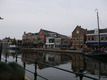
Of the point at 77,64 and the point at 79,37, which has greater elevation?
the point at 79,37

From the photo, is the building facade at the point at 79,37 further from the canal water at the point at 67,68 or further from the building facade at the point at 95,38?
the canal water at the point at 67,68

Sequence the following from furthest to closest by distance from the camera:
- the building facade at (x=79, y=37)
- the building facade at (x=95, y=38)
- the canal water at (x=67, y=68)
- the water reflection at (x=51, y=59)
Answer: the building facade at (x=79, y=37), the building facade at (x=95, y=38), the water reflection at (x=51, y=59), the canal water at (x=67, y=68)

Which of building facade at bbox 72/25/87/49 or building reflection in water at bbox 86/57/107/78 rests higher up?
building facade at bbox 72/25/87/49

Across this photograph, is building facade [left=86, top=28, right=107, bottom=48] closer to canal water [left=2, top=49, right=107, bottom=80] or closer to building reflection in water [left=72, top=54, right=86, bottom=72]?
canal water [left=2, top=49, right=107, bottom=80]

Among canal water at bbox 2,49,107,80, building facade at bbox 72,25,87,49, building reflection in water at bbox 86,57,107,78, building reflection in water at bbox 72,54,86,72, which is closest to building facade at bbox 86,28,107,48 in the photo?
building facade at bbox 72,25,87,49

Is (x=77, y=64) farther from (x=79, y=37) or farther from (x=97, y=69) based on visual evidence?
(x=79, y=37)

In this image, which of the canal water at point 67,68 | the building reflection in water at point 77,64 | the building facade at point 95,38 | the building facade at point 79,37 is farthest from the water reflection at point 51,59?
the building facade at point 79,37

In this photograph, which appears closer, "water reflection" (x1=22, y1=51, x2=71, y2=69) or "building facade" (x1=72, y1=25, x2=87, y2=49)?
"water reflection" (x1=22, y1=51, x2=71, y2=69)

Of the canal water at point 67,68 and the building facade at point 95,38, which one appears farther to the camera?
the building facade at point 95,38

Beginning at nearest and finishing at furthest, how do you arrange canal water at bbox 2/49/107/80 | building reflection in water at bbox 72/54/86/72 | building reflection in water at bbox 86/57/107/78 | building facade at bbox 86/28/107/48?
canal water at bbox 2/49/107/80 < building reflection in water at bbox 86/57/107/78 < building reflection in water at bbox 72/54/86/72 < building facade at bbox 86/28/107/48

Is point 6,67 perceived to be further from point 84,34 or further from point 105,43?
point 84,34

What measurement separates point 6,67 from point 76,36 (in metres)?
46.7

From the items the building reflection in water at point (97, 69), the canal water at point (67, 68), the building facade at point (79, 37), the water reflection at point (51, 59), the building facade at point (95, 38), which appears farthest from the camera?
the building facade at point (79, 37)

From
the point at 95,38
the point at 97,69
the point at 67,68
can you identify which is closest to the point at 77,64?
the point at 97,69
